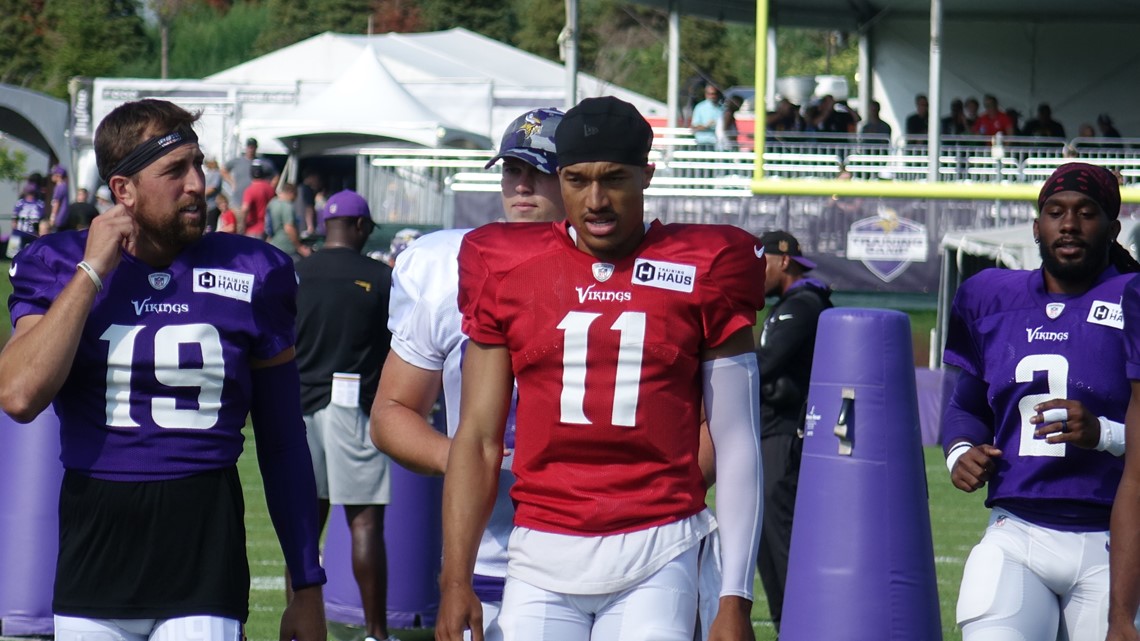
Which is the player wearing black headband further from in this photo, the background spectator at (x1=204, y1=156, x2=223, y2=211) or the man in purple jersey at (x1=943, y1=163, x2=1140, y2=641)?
the background spectator at (x1=204, y1=156, x2=223, y2=211)

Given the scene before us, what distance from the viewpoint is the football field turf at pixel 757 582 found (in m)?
7.61

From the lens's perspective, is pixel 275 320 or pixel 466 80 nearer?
pixel 275 320

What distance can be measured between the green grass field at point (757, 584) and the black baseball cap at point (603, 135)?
4442mm

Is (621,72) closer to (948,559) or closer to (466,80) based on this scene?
(466,80)

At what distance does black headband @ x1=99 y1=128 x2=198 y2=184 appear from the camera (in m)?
3.55

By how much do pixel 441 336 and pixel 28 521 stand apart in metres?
3.63

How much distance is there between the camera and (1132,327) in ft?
13.2

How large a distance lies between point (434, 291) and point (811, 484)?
2.77 meters

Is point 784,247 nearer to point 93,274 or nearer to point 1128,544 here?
point 1128,544

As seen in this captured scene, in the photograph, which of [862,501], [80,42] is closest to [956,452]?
[862,501]

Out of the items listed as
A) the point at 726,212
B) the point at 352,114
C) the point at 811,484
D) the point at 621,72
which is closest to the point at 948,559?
the point at 811,484

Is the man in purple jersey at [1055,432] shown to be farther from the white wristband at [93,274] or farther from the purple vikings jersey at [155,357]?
the white wristband at [93,274]

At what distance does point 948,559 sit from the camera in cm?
945

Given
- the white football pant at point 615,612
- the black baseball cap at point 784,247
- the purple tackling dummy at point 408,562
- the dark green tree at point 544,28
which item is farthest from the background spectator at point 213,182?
the dark green tree at point 544,28
